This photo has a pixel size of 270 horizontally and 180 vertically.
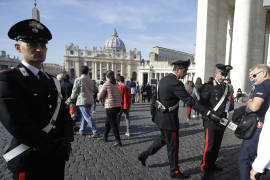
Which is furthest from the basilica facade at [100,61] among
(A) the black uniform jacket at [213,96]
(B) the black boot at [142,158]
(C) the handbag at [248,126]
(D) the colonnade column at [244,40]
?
(C) the handbag at [248,126]

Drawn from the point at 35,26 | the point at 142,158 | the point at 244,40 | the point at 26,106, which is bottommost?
the point at 142,158

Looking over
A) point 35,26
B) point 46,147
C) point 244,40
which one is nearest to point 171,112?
point 46,147

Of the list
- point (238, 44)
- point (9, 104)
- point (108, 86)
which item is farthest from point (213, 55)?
point (9, 104)

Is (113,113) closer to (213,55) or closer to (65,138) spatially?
(65,138)

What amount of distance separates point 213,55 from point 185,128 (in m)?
9.18

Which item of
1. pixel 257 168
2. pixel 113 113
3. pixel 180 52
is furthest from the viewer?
pixel 180 52

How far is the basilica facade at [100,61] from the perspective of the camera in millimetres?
93875

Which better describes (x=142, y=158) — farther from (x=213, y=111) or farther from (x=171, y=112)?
(x=213, y=111)

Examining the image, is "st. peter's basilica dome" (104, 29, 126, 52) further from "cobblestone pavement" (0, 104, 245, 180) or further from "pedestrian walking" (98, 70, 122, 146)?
"cobblestone pavement" (0, 104, 245, 180)

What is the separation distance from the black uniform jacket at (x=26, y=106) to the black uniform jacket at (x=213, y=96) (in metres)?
2.47

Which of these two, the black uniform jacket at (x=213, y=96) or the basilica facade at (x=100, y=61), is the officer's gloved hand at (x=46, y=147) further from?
the basilica facade at (x=100, y=61)

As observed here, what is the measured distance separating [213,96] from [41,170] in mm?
2823

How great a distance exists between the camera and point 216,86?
3.01m

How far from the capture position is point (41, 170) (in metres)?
1.48
